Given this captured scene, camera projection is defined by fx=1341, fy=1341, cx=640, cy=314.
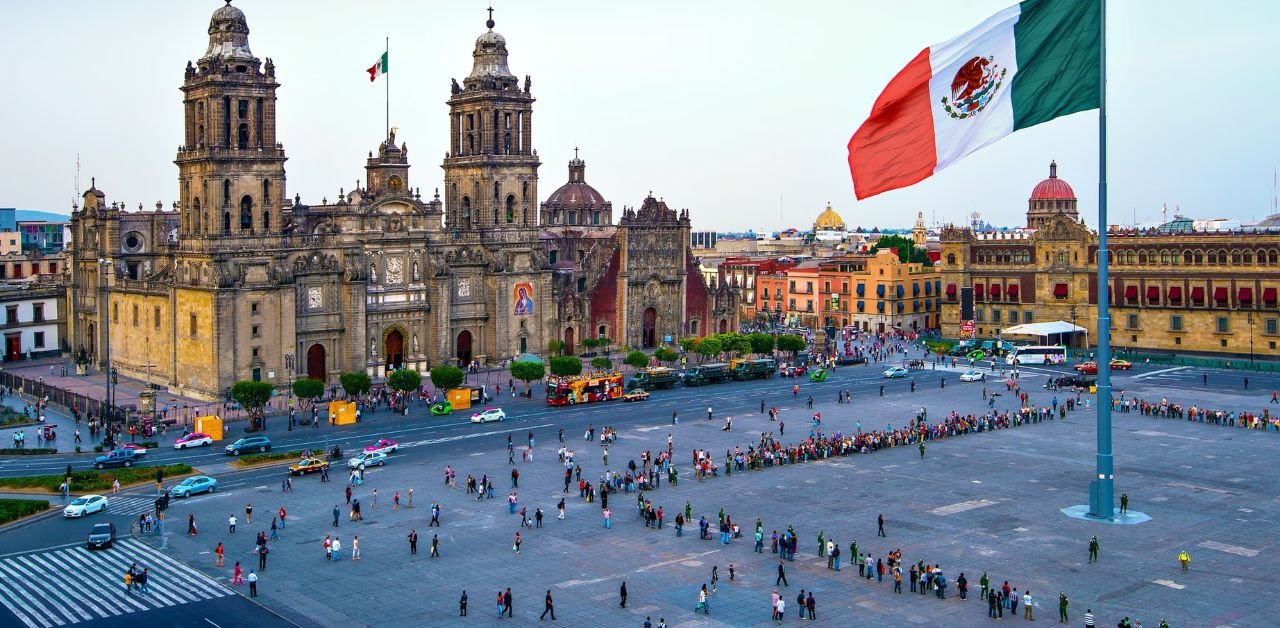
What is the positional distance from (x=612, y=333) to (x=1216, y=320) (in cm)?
5088

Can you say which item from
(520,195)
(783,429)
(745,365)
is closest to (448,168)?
(520,195)

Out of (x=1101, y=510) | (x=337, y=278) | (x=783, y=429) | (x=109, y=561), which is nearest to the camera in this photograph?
(x=109, y=561)

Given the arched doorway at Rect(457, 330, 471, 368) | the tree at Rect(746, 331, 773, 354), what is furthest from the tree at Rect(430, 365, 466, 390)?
the tree at Rect(746, 331, 773, 354)

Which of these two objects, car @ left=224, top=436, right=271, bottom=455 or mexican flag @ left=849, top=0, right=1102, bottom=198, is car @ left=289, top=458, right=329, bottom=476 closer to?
car @ left=224, top=436, right=271, bottom=455

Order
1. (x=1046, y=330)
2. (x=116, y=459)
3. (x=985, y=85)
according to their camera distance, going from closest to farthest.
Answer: (x=985, y=85), (x=116, y=459), (x=1046, y=330)

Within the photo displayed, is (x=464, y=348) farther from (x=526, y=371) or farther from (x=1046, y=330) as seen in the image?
(x=1046, y=330)

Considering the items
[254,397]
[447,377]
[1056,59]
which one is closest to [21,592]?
[254,397]

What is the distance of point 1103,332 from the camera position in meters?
46.2

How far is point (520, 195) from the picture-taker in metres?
106

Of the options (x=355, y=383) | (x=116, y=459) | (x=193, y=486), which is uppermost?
(x=355, y=383)

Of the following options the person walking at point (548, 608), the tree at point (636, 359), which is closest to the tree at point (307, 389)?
the tree at point (636, 359)

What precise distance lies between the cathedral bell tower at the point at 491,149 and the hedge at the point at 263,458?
132ft

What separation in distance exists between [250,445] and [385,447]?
6.89 meters

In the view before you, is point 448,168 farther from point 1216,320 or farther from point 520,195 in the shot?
point 1216,320
